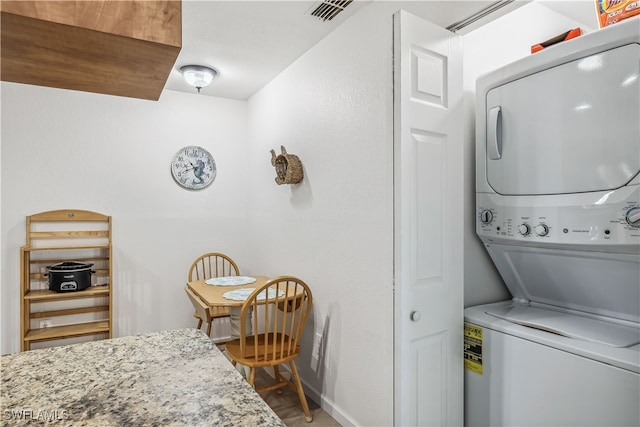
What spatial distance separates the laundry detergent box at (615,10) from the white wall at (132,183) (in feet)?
10.1

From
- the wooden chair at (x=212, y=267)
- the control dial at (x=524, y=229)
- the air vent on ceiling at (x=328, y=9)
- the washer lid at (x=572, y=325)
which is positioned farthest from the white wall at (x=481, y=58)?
the wooden chair at (x=212, y=267)

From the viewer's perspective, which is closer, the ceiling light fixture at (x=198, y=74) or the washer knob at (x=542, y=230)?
the washer knob at (x=542, y=230)

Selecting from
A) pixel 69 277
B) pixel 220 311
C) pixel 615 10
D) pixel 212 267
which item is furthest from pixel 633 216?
pixel 69 277

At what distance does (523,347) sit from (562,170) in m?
0.84

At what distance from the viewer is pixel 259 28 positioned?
236 centimetres

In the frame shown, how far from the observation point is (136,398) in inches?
31.3

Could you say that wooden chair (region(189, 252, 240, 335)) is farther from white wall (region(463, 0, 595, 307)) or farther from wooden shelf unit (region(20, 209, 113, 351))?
white wall (region(463, 0, 595, 307))

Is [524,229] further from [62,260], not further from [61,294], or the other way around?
[62,260]

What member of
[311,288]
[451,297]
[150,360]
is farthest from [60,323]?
[451,297]

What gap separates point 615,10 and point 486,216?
3.57 feet

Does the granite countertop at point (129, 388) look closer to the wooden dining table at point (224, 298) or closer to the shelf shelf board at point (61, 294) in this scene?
the wooden dining table at point (224, 298)

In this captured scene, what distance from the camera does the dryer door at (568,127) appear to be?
4.84ft

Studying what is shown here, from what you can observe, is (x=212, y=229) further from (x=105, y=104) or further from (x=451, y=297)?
(x=451, y=297)

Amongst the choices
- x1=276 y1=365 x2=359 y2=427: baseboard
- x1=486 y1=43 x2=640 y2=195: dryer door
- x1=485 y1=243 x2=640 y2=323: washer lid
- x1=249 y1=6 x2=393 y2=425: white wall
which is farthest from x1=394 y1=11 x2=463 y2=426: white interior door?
x1=276 y1=365 x2=359 y2=427: baseboard
